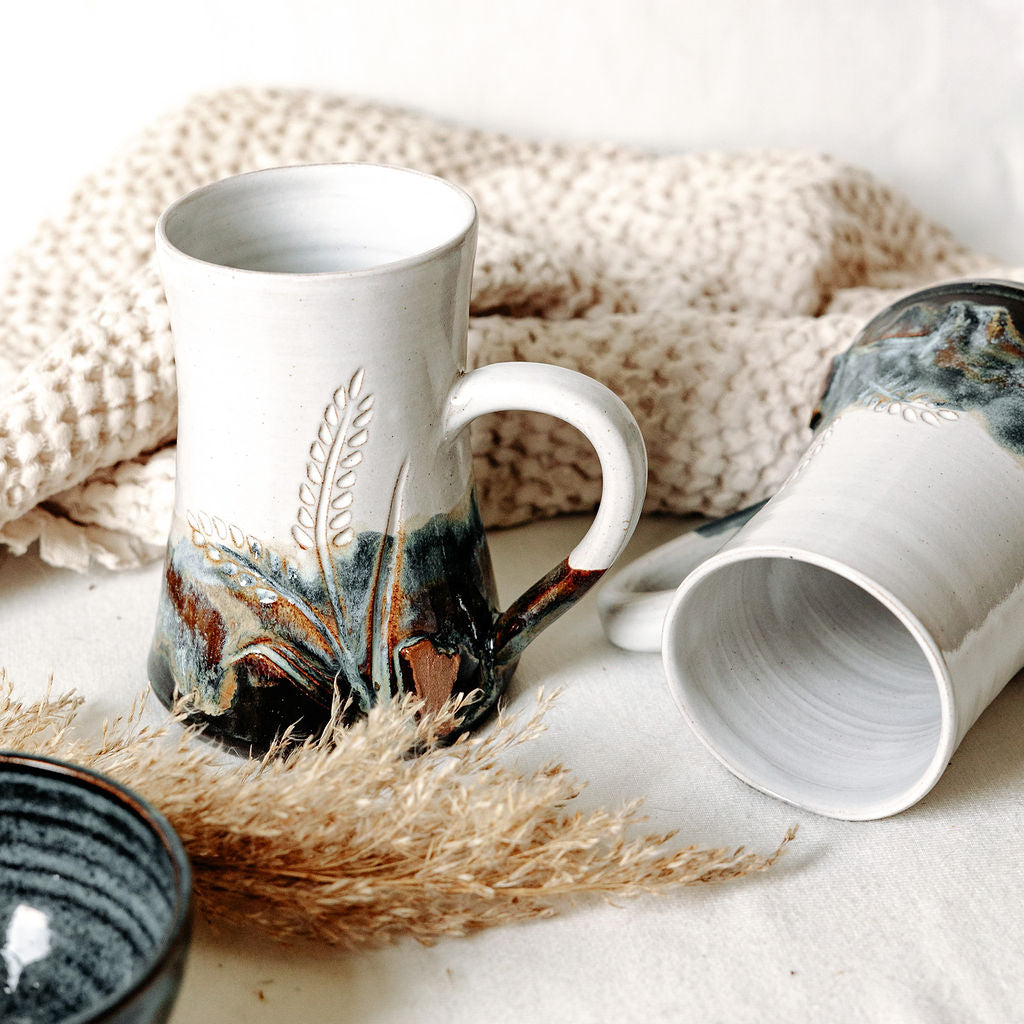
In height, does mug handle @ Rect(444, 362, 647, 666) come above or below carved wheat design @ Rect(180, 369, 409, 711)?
above

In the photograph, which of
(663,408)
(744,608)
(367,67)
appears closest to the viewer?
(744,608)

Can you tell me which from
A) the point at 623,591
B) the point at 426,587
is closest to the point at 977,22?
the point at 623,591

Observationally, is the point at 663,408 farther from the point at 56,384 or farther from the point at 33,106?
the point at 33,106

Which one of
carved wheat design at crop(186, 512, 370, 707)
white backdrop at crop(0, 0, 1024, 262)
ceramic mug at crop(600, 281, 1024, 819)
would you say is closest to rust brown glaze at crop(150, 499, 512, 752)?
carved wheat design at crop(186, 512, 370, 707)

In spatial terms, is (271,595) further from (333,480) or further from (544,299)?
(544,299)

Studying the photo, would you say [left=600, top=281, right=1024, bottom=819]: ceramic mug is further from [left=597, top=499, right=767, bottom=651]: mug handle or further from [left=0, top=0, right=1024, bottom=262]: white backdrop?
[left=0, top=0, right=1024, bottom=262]: white backdrop

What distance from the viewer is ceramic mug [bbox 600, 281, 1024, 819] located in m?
0.47

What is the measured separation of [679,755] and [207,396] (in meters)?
0.28

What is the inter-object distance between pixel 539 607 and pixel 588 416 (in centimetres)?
10

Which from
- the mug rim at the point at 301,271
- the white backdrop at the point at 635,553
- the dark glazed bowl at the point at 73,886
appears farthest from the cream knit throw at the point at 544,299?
the dark glazed bowl at the point at 73,886

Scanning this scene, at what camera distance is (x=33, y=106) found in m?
0.99

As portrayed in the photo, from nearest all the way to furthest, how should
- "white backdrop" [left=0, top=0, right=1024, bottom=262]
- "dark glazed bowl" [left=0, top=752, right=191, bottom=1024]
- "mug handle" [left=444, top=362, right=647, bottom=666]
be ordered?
"dark glazed bowl" [left=0, top=752, right=191, bottom=1024] → "mug handle" [left=444, top=362, right=647, bottom=666] → "white backdrop" [left=0, top=0, right=1024, bottom=262]

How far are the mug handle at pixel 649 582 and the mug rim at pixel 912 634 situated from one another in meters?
0.08

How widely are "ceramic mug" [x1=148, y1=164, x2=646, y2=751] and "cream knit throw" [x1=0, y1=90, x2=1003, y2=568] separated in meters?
0.15
